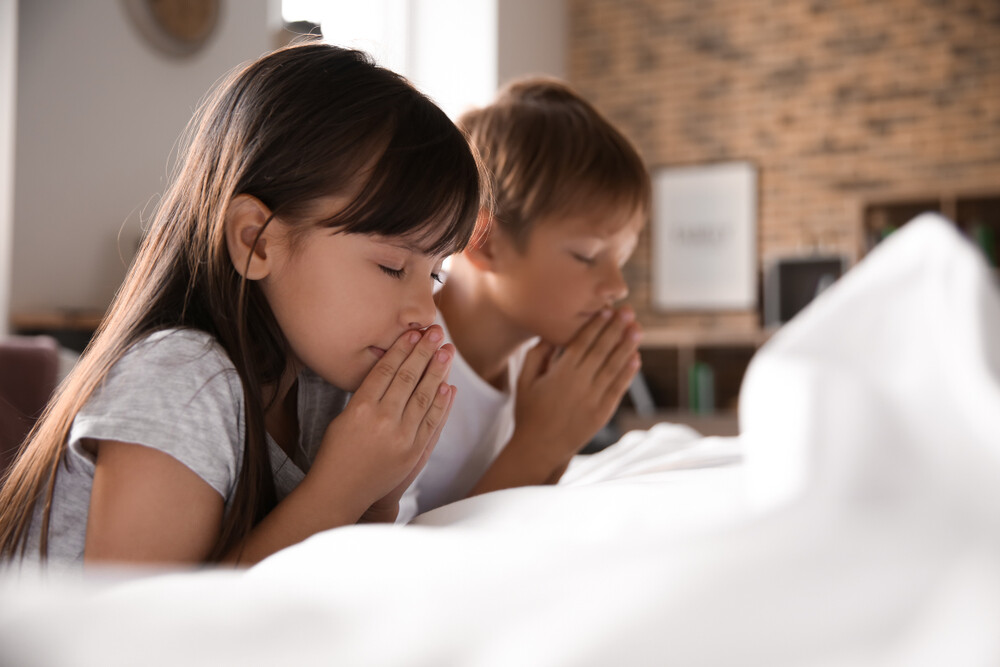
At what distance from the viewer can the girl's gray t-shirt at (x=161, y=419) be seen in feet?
2.45

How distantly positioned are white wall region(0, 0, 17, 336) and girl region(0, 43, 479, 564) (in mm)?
2711

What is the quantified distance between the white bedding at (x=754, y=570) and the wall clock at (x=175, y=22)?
378cm

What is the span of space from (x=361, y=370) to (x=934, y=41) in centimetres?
525

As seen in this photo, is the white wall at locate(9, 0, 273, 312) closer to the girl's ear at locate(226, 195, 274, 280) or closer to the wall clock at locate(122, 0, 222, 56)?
the wall clock at locate(122, 0, 222, 56)

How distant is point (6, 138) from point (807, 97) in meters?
4.21

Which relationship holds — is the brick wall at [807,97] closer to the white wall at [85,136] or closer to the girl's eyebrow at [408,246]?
the white wall at [85,136]

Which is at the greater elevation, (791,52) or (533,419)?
(791,52)

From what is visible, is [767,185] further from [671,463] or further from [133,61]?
[671,463]

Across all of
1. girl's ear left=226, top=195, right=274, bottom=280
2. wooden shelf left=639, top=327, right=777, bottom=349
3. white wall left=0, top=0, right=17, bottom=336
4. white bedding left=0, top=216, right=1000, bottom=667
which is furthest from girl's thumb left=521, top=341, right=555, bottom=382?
wooden shelf left=639, top=327, right=777, bottom=349

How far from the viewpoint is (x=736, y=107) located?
18.7ft

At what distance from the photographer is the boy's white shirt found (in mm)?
1341

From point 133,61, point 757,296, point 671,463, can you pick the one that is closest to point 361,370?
point 671,463

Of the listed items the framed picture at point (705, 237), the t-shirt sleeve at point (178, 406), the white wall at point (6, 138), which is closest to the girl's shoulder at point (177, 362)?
the t-shirt sleeve at point (178, 406)

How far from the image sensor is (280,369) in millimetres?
933
